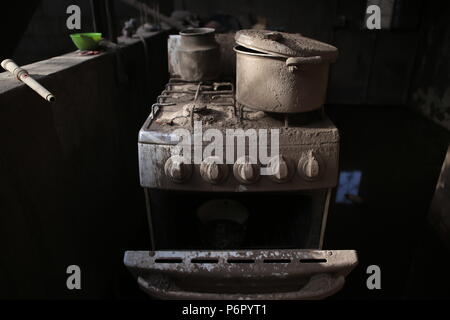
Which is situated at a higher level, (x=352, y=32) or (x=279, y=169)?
(x=352, y=32)

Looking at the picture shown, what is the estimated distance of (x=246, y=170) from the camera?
4.59 feet

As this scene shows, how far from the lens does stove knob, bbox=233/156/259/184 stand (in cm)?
140

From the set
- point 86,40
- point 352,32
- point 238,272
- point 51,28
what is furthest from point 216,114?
point 352,32

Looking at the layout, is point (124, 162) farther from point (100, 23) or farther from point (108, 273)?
point (100, 23)

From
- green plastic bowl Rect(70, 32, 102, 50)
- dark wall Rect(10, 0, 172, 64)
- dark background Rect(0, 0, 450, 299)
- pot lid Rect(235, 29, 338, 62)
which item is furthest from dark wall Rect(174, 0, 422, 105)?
pot lid Rect(235, 29, 338, 62)

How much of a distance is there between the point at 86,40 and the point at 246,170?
1448 mm

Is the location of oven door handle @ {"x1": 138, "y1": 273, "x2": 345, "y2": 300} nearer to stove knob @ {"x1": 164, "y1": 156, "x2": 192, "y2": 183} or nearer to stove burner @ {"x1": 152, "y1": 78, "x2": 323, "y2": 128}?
stove knob @ {"x1": 164, "y1": 156, "x2": 192, "y2": 183}

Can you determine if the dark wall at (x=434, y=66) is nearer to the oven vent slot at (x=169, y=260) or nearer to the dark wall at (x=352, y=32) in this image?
the dark wall at (x=352, y=32)

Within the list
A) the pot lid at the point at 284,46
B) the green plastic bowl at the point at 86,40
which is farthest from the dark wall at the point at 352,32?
the pot lid at the point at 284,46

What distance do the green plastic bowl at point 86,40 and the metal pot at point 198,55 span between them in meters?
0.56

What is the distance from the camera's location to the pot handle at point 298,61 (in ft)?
4.43

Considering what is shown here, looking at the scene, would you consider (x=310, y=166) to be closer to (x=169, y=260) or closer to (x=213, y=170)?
(x=213, y=170)
